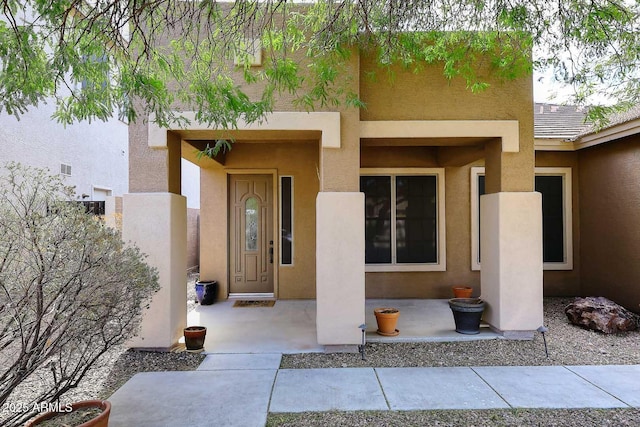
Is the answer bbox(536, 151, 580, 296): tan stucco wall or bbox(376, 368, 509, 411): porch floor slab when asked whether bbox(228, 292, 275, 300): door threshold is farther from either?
bbox(536, 151, 580, 296): tan stucco wall

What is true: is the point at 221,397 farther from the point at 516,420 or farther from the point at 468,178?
the point at 468,178

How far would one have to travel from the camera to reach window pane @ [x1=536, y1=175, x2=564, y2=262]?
888 cm

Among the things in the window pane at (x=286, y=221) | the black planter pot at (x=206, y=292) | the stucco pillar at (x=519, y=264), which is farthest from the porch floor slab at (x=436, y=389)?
the black planter pot at (x=206, y=292)

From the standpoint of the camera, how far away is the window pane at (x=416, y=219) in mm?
8633

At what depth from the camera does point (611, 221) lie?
7941 mm

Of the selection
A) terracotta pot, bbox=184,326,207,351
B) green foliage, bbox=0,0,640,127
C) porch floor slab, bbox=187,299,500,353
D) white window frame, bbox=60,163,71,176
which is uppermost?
green foliage, bbox=0,0,640,127

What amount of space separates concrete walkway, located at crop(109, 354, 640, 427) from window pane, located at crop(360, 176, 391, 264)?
386 centimetres

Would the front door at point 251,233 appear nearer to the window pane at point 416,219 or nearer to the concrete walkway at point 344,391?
the window pane at point 416,219

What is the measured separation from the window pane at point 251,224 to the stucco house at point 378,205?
0.03m

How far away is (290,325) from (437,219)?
13.2 ft

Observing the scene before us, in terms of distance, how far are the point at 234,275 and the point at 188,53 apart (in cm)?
524

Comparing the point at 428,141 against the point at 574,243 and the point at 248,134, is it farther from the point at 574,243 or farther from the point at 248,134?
the point at 574,243

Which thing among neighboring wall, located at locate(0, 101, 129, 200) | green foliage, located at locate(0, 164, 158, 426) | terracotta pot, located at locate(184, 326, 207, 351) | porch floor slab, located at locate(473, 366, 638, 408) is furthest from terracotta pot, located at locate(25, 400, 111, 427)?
neighboring wall, located at locate(0, 101, 129, 200)

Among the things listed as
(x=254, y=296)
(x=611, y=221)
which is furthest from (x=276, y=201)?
(x=611, y=221)
